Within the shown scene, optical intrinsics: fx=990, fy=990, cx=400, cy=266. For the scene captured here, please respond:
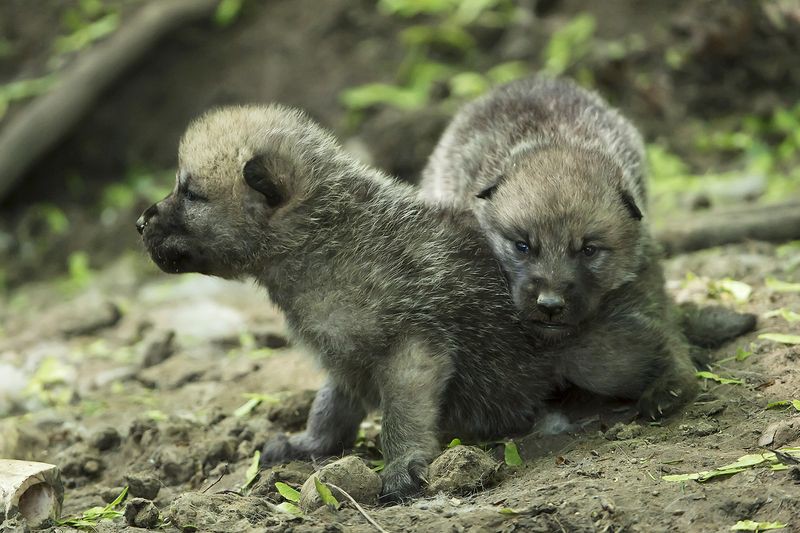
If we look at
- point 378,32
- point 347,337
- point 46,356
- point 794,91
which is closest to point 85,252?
point 46,356

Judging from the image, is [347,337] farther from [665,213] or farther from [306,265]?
[665,213]

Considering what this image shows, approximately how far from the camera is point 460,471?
4.68 m

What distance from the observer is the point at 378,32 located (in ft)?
42.8

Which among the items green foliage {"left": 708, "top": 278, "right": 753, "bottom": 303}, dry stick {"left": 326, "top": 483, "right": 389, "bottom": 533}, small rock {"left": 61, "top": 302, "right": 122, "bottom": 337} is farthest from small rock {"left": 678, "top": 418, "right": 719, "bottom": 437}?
small rock {"left": 61, "top": 302, "right": 122, "bottom": 337}

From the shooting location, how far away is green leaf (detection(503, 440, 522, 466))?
16.6 ft

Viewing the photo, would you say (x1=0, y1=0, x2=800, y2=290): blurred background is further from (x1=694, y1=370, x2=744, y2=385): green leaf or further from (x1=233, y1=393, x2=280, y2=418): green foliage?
(x1=694, y1=370, x2=744, y2=385): green leaf

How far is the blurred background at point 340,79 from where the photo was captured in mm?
11281

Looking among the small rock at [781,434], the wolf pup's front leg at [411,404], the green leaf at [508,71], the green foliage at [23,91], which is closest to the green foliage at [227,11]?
the green foliage at [23,91]

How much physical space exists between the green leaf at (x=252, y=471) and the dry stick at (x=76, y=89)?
7.61m

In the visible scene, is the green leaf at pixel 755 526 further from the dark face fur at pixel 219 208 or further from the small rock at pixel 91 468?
the small rock at pixel 91 468

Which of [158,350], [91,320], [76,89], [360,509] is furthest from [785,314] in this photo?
[76,89]

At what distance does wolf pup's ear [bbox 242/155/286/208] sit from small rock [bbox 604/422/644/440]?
7.05 ft

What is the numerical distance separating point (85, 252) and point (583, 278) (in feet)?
26.1

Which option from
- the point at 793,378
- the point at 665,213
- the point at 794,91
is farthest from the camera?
the point at 794,91
